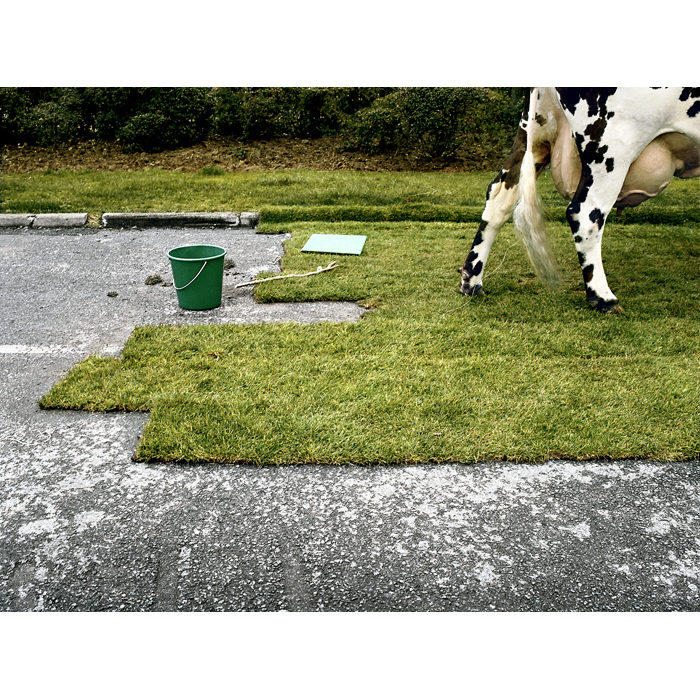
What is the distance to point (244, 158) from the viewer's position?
9711 mm

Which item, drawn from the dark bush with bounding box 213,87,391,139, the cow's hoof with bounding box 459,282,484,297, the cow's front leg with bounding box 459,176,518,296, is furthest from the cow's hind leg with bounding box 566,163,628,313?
the dark bush with bounding box 213,87,391,139

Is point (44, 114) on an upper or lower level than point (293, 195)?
upper

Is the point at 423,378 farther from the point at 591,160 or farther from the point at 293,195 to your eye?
the point at 293,195

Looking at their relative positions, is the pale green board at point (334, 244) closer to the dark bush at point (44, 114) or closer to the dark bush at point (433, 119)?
the dark bush at point (433, 119)

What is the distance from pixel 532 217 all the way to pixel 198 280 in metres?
2.40

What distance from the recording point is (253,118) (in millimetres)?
9812

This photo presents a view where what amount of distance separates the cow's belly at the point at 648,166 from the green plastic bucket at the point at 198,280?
256 centimetres

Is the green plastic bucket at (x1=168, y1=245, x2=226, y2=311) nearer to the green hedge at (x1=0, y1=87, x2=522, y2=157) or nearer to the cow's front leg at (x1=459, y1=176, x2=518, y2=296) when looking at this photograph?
the cow's front leg at (x1=459, y1=176, x2=518, y2=296)

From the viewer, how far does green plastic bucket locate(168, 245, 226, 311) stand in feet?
14.7

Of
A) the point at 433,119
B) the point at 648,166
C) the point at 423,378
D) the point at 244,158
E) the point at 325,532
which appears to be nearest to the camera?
the point at 325,532

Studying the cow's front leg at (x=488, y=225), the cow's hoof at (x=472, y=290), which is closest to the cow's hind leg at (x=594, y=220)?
the cow's front leg at (x=488, y=225)

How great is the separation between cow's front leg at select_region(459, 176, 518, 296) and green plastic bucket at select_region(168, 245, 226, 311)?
188cm

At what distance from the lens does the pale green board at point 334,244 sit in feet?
19.7

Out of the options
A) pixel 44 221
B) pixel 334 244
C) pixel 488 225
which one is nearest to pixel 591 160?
pixel 488 225
